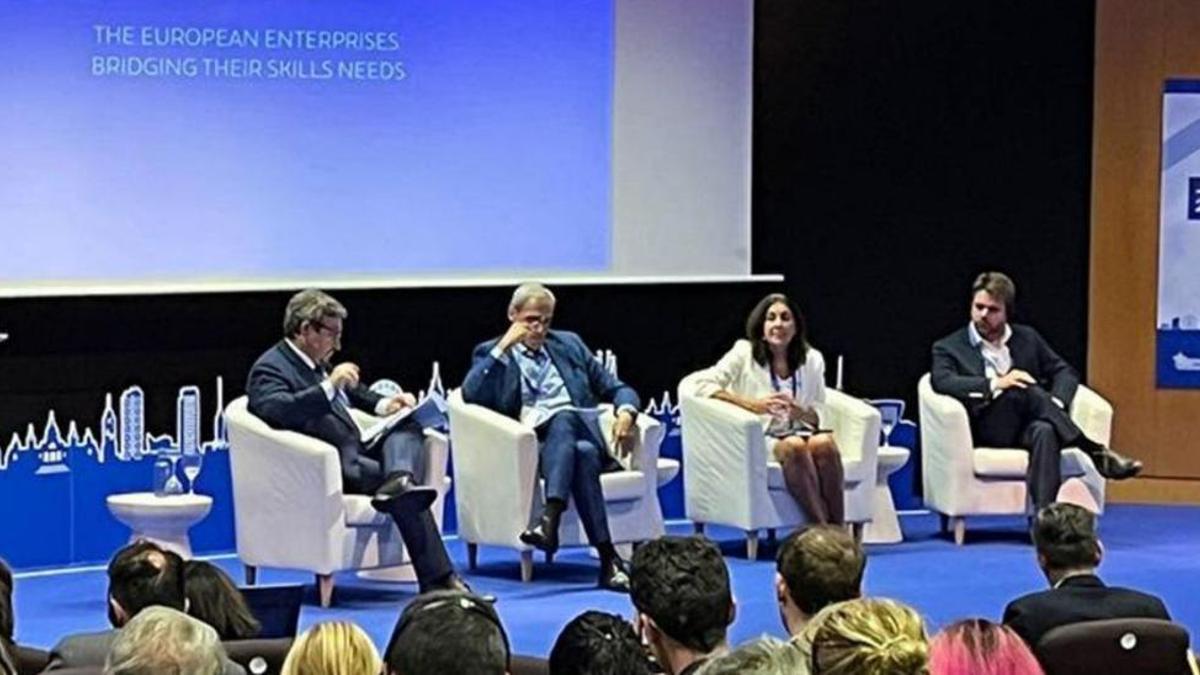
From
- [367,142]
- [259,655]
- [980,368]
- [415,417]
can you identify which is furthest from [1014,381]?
[259,655]

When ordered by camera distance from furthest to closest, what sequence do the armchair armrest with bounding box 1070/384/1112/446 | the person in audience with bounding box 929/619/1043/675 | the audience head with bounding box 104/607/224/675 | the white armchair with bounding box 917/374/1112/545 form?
the armchair armrest with bounding box 1070/384/1112/446 < the white armchair with bounding box 917/374/1112/545 < the person in audience with bounding box 929/619/1043/675 < the audience head with bounding box 104/607/224/675

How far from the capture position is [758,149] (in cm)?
1082

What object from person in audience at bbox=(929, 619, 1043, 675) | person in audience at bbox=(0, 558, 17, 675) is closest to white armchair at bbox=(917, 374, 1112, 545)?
person in audience at bbox=(0, 558, 17, 675)

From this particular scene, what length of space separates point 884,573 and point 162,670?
590cm

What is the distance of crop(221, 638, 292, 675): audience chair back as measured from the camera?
4.30 meters

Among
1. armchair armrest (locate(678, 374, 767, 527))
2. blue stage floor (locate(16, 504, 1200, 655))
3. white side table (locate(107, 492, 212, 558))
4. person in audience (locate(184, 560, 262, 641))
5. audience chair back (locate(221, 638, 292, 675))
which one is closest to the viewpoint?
audience chair back (locate(221, 638, 292, 675))

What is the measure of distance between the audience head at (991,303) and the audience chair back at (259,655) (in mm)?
5984

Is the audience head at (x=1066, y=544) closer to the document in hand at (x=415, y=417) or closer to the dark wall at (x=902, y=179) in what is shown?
the document in hand at (x=415, y=417)

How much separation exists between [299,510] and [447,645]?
16.9 ft

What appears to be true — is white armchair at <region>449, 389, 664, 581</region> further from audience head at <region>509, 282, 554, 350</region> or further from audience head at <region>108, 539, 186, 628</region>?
audience head at <region>108, 539, 186, 628</region>

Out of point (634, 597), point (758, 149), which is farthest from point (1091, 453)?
point (634, 597)

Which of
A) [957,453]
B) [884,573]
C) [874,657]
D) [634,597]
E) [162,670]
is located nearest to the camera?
[874,657]

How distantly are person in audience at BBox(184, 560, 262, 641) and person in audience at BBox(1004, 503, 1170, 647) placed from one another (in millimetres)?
1642

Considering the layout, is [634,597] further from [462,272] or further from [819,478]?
[462,272]
